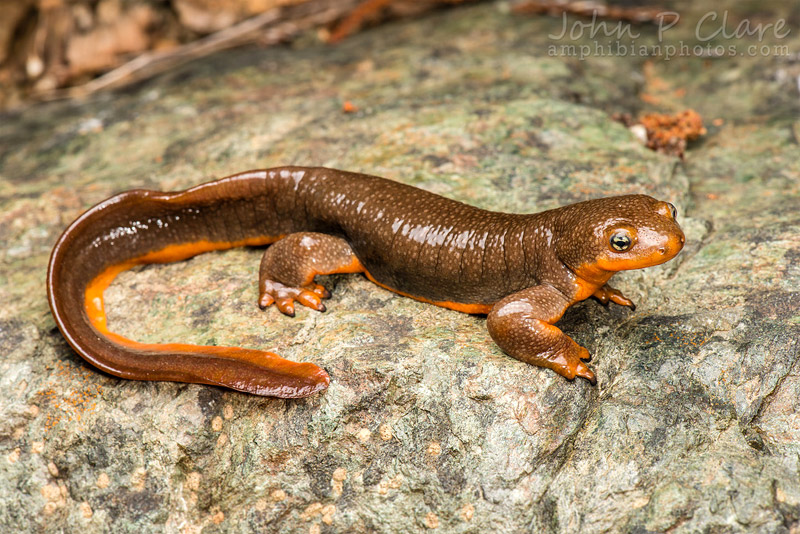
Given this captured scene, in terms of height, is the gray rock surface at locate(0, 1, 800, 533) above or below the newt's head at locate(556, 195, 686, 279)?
below

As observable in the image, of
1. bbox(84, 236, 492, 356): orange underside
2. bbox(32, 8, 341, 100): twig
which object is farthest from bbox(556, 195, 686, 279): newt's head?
bbox(32, 8, 341, 100): twig

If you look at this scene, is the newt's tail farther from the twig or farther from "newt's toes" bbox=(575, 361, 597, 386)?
the twig

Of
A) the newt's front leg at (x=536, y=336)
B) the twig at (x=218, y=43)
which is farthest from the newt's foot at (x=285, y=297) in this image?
the twig at (x=218, y=43)

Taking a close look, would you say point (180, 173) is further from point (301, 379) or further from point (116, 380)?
point (301, 379)

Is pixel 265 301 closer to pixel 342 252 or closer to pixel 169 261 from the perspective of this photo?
pixel 342 252

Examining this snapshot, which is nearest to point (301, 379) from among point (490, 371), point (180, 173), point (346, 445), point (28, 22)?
point (346, 445)

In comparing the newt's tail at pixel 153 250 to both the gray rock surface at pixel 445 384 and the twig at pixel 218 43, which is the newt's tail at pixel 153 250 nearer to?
the gray rock surface at pixel 445 384
